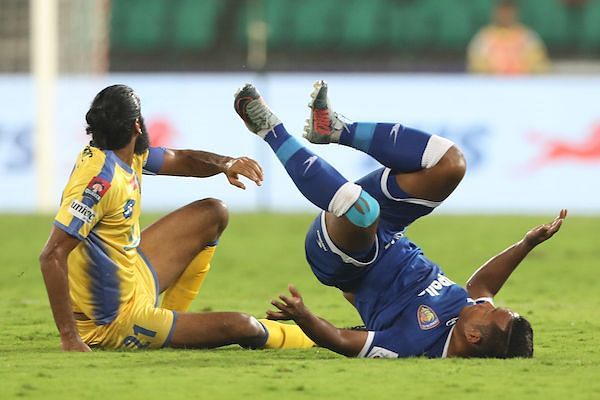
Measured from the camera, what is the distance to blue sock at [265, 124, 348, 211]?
18.2 feet

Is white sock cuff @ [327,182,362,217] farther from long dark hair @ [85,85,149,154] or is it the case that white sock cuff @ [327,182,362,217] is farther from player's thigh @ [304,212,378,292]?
long dark hair @ [85,85,149,154]

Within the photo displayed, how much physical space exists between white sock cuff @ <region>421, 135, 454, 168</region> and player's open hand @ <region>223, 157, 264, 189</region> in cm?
78

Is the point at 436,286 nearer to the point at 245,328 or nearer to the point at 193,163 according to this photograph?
the point at 245,328

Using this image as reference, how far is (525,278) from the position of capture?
930cm

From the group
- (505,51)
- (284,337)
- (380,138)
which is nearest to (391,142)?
(380,138)

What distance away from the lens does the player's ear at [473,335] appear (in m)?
5.45

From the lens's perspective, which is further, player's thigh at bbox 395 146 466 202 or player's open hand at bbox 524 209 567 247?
player's open hand at bbox 524 209 567 247

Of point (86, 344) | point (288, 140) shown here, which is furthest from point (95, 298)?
point (288, 140)

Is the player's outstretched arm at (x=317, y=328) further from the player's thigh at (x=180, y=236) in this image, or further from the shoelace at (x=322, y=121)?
the shoelace at (x=322, y=121)

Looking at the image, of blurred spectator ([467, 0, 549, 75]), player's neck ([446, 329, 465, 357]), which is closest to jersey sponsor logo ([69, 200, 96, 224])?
player's neck ([446, 329, 465, 357])

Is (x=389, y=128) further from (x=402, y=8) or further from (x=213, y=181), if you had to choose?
(x=402, y=8)

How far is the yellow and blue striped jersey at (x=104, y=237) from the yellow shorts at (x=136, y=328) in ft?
0.13

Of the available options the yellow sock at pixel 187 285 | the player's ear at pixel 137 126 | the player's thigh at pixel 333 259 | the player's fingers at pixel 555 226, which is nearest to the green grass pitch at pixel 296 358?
the player's thigh at pixel 333 259

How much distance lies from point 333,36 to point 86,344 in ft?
41.8
